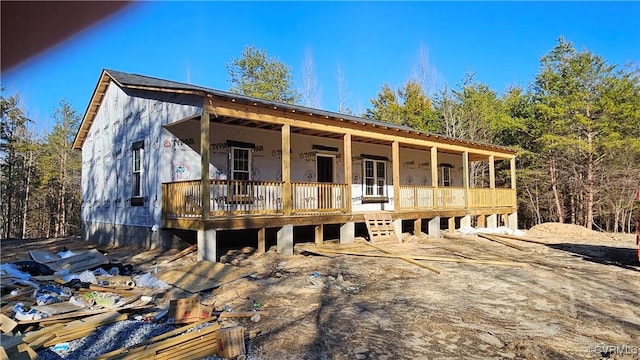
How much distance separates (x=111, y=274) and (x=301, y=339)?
5.56m

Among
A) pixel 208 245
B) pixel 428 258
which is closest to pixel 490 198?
pixel 428 258

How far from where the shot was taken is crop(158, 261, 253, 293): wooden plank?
24.0 feet

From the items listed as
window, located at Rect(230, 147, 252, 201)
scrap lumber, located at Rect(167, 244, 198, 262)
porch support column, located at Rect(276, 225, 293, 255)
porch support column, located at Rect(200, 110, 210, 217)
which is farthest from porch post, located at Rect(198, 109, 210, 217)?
window, located at Rect(230, 147, 252, 201)

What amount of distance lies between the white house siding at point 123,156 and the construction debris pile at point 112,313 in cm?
318

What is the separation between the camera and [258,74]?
3512 centimetres

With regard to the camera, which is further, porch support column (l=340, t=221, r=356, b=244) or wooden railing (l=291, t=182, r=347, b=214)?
porch support column (l=340, t=221, r=356, b=244)

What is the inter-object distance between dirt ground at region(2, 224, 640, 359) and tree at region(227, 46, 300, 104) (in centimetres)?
2594

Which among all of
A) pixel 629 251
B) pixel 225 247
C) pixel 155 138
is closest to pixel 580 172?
pixel 629 251

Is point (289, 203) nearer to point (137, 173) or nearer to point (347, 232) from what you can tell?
point (347, 232)

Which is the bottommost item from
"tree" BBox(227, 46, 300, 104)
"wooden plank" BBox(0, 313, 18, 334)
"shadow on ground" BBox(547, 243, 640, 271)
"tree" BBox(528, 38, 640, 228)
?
"shadow on ground" BBox(547, 243, 640, 271)

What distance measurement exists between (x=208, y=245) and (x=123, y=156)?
620 cm

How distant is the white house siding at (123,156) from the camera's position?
11.4m

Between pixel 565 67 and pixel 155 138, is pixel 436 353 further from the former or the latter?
pixel 565 67

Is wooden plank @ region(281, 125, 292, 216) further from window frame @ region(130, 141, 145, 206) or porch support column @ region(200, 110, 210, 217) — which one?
window frame @ region(130, 141, 145, 206)
